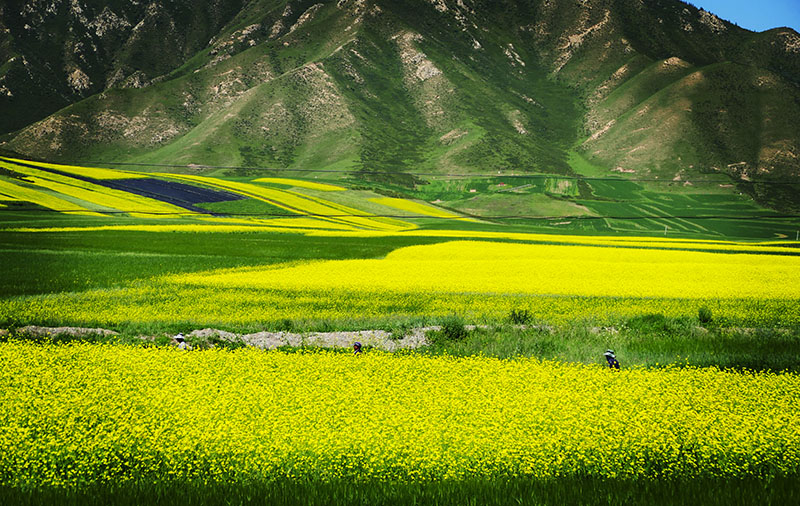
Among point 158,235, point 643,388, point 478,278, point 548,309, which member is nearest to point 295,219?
point 158,235

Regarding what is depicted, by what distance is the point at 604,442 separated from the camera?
31.8ft

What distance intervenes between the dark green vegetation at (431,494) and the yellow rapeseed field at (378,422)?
344 mm

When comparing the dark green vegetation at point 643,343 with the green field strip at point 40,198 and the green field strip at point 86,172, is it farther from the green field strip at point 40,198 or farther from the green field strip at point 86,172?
the green field strip at point 86,172

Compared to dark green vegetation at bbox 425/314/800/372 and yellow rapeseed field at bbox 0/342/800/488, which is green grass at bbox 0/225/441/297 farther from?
dark green vegetation at bbox 425/314/800/372

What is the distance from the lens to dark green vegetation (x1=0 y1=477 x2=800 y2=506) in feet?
25.5

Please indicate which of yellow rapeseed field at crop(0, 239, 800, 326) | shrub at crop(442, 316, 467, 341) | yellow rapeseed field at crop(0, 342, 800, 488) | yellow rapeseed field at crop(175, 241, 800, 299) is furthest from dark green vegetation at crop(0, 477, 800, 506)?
yellow rapeseed field at crop(175, 241, 800, 299)

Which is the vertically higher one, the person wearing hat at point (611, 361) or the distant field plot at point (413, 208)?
the person wearing hat at point (611, 361)

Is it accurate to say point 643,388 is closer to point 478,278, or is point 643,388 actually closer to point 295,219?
point 478,278

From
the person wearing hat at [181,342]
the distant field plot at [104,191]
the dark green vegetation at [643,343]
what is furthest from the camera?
the distant field plot at [104,191]

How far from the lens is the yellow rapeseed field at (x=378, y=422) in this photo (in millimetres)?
8906

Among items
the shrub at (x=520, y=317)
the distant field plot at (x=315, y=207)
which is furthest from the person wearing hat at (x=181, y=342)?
the distant field plot at (x=315, y=207)

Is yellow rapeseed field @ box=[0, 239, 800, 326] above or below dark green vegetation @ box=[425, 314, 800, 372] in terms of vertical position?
below

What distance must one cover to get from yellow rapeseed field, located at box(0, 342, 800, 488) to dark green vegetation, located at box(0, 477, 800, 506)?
34cm

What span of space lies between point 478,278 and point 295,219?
4871 cm
